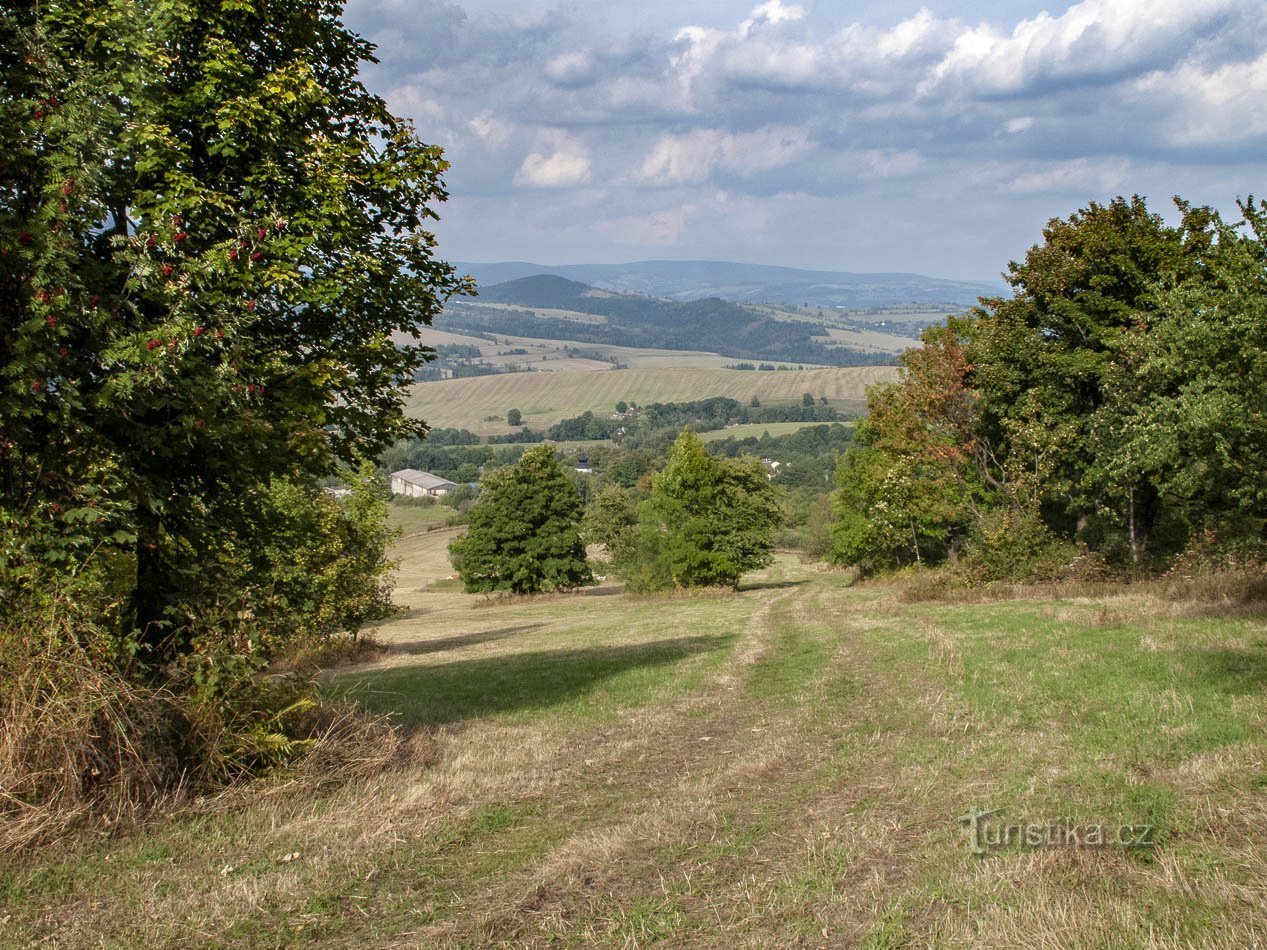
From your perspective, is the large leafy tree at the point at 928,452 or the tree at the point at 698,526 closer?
the large leafy tree at the point at 928,452

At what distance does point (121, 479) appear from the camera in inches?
A: 344

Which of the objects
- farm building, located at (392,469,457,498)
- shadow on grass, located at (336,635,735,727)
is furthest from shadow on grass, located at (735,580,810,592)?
farm building, located at (392,469,457,498)

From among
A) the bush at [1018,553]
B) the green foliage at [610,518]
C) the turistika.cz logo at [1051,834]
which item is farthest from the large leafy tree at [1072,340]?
the green foliage at [610,518]

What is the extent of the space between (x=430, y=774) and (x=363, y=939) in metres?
3.78

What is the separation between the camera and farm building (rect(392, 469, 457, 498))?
515 ft

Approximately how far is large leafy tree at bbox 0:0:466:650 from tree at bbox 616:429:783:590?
45245mm

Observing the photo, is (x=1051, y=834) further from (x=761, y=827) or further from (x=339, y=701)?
(x=339, y=701)

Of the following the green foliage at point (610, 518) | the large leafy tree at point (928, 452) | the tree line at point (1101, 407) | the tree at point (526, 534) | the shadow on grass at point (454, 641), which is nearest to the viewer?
the tree line at point (1101, 407)

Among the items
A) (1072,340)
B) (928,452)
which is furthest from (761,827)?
(928,452)

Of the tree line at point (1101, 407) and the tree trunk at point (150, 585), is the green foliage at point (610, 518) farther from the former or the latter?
the tree trunk at point (150, 585)

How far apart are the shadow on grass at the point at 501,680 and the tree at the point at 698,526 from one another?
31160 millimetres

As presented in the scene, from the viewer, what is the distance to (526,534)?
64.6 m

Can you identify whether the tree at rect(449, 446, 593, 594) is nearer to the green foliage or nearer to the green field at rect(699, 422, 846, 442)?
the green foliage

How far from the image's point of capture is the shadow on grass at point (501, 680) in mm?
14402
